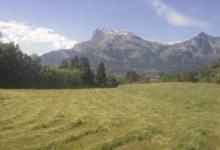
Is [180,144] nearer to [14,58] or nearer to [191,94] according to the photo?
[191,94]

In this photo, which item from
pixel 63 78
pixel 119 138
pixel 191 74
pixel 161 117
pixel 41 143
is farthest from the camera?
pixel 191 74

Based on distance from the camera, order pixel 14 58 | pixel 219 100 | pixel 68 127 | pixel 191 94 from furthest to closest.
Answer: pixel 14 58 < pixel 191 94 < pixel 219 100 < pixel 68 127

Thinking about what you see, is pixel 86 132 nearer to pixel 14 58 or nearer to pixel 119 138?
pixel 119 138

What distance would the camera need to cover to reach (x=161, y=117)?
42.4 ft

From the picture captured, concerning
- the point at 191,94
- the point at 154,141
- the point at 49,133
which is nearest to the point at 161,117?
the point at 154,141

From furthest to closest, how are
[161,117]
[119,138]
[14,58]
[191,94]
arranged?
[14,58], [191,94], [161,117], [119,138]

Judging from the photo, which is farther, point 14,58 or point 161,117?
point 14,58

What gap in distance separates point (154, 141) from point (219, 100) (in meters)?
14.0

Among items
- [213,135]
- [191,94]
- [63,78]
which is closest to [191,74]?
[63,78]

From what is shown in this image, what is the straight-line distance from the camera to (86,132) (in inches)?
334

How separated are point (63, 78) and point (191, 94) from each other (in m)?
59.2

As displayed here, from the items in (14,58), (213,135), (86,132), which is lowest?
(213,135)

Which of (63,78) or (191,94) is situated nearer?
(191,94)

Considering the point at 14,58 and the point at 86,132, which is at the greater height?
the point at 14,58
